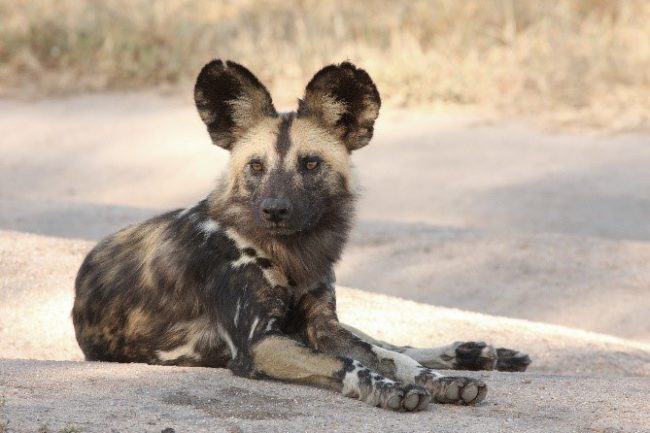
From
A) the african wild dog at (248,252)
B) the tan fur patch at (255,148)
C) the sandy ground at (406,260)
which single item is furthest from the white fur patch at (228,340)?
the tan fur patch at (255,148)

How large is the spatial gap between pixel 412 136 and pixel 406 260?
3.25 m

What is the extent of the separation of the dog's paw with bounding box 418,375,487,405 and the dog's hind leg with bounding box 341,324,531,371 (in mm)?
836

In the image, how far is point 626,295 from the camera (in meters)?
6.54

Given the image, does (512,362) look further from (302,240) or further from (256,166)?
(256,166)

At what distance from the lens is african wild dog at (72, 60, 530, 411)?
3.97 metres

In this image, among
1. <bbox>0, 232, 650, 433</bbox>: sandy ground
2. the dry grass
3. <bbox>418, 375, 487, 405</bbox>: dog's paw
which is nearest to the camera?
<bbox>0, 232, 650, 433</bbox>: sandy ground

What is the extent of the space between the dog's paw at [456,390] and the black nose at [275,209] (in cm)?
73

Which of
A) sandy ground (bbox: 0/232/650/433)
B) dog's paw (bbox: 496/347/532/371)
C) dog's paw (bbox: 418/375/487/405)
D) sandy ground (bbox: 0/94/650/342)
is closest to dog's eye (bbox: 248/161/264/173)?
sandy ground (bbox: 0/232/650/433)

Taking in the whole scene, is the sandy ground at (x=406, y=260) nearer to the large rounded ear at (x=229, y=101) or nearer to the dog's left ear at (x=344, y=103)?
the dog's left ear at (x=344, y=103)

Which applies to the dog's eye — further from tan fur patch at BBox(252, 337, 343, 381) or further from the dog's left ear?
tan fur patch at BBox(252, 337, 343, 381)

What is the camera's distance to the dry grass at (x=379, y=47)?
10.4 metres

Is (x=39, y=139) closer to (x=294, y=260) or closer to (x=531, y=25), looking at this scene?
(x=531, y=25)

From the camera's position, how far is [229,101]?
4238mm

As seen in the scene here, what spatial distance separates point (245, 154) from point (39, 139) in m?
6.94
